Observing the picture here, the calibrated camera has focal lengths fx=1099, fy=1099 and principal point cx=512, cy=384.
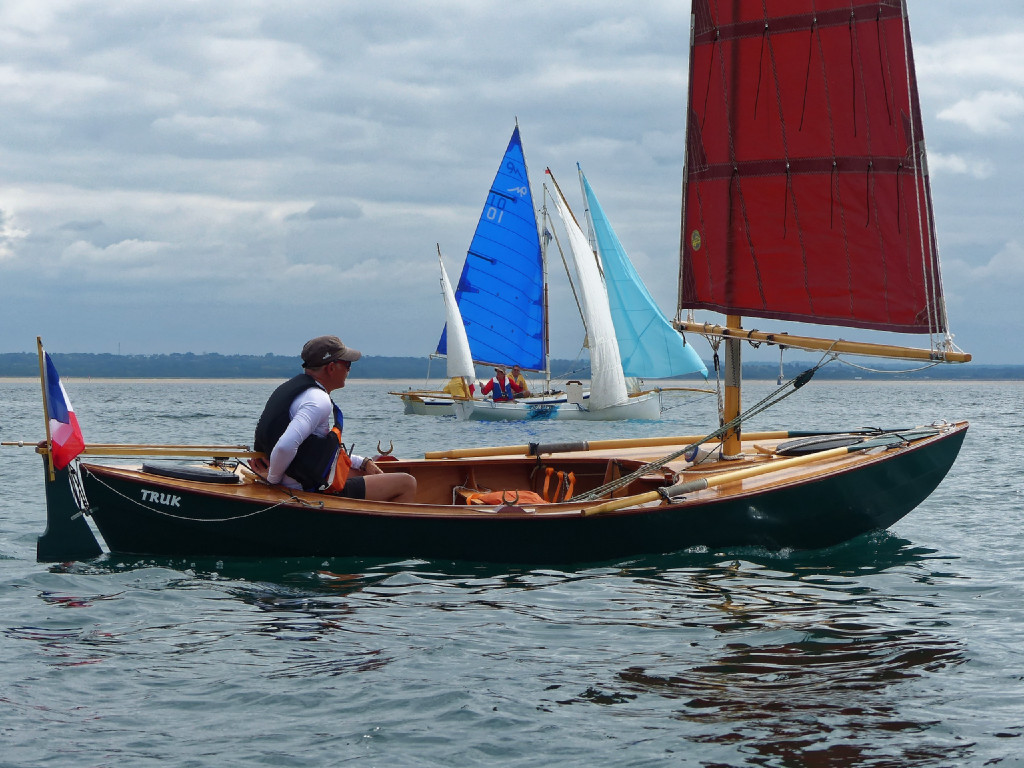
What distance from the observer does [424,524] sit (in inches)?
362

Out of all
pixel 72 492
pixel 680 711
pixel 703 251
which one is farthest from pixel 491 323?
pixel 680 711

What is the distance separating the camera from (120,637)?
720 cm

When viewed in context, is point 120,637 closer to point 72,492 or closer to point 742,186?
point 72,492

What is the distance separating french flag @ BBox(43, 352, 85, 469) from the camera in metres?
8.73

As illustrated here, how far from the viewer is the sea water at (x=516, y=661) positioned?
536cm

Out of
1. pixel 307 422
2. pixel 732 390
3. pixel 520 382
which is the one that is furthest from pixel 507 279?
pixel 307 422

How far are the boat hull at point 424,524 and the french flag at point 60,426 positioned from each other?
1.08 feet

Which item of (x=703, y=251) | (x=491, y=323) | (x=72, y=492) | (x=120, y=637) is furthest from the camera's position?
(x=491, y=323)

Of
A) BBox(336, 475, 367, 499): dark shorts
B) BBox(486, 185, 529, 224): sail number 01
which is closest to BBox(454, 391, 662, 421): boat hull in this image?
BBox(486, 185, 529, 224): sail number 01

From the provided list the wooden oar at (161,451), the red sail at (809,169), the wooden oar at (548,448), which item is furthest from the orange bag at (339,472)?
the red sail at (809,169)

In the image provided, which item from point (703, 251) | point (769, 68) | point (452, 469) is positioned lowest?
point (452, 469)

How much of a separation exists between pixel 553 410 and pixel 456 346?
7.19m

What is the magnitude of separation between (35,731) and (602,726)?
285 centimetres

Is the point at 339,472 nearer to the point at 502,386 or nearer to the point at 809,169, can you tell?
the point at 809,169
